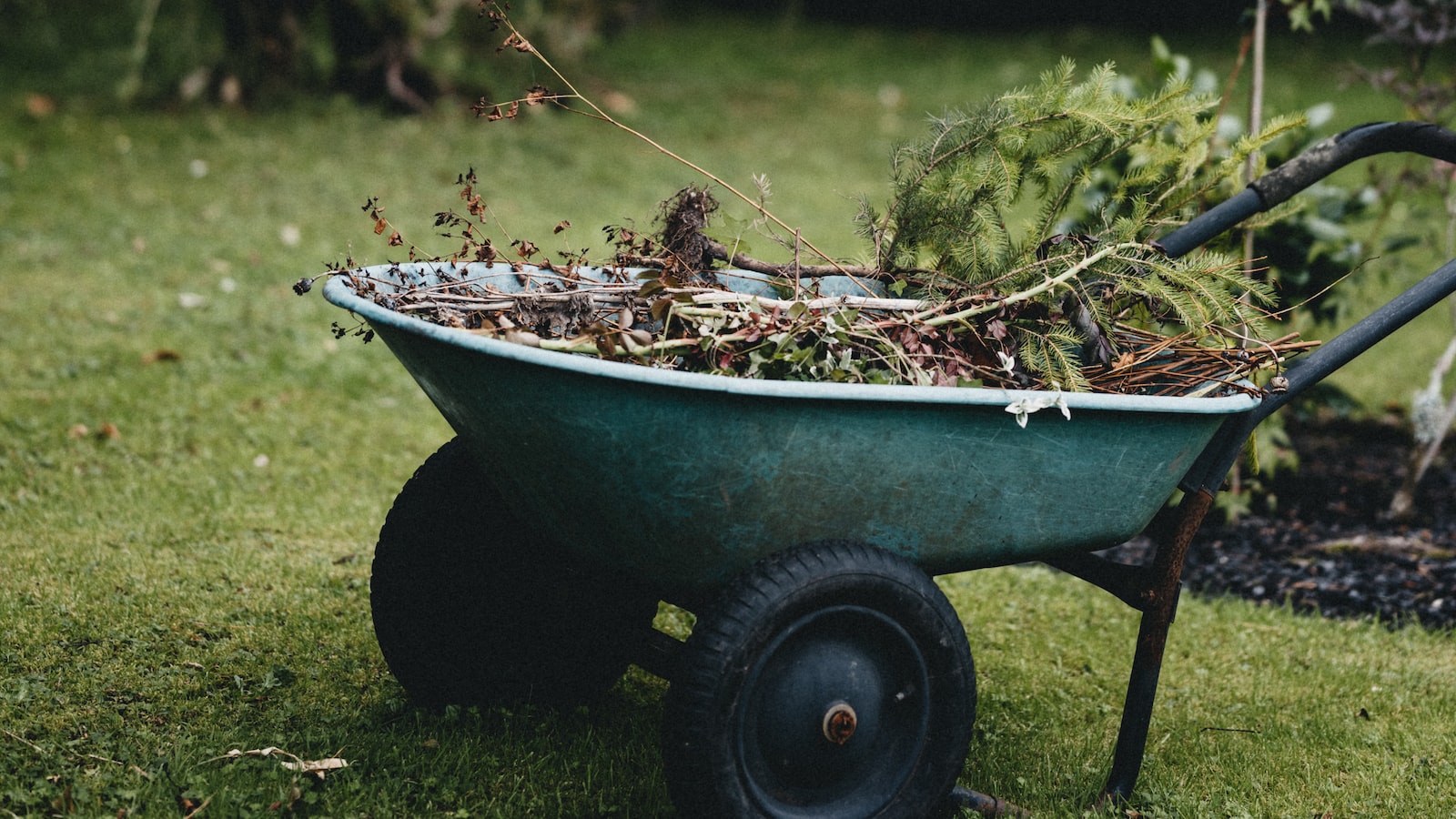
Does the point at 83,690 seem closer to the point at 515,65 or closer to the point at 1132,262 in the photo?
the point at 1132,262

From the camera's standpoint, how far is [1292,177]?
8.61ft

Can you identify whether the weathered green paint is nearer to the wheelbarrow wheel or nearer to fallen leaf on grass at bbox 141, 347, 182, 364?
the wheelbarrow wheel

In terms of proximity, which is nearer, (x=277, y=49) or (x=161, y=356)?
(x=161, y=356)

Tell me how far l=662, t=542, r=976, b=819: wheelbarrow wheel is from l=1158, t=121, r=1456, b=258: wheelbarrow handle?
43.2 inches

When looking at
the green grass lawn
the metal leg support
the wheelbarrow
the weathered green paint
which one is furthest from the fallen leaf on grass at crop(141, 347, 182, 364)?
the metal leg support

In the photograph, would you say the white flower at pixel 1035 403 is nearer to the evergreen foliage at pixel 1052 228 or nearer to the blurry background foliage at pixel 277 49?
the evergreen foliage at pixel 1052 228

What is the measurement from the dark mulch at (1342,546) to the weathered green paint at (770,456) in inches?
72.3

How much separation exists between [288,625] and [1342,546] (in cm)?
332

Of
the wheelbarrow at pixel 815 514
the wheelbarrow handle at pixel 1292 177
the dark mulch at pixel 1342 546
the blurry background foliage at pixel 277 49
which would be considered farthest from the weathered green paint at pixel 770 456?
the blurry background foliage at pixel 277 49

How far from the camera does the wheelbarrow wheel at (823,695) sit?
1854mm

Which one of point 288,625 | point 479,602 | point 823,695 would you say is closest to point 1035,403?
point 823,695

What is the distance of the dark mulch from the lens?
3.62 m

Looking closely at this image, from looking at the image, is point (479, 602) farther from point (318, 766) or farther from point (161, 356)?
point (161, 356)

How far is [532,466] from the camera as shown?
1979 mm
